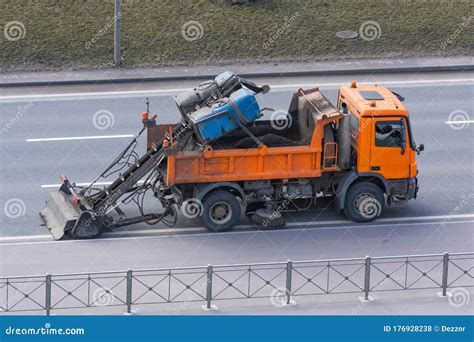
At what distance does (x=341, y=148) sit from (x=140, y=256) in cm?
477

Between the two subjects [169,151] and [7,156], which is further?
[7,156]

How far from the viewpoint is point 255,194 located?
25016mm

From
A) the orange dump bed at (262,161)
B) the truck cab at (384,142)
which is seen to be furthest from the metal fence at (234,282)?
the truck cab at (384,142)

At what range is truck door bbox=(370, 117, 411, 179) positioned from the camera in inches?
985

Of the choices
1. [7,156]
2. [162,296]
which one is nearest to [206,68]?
[7,156]

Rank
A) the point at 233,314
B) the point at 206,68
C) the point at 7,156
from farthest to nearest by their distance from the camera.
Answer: the point at 206,68 < the point at 7,156 < the point at 233,314

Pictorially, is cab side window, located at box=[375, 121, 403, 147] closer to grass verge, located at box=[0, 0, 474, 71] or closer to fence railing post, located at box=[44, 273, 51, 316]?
fence railing post, located at box=[44, 273, 51, 316]

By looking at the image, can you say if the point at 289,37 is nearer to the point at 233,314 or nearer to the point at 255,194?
the point at 255,194

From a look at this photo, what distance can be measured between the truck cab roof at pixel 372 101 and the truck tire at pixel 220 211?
3265 millimetres

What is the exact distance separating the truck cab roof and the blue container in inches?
92.8

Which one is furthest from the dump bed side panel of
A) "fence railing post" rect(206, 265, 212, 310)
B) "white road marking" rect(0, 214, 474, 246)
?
"fence railing post" rect(206, 265, 212, 310)

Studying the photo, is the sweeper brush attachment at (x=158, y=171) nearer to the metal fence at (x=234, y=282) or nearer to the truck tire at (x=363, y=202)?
the metal fence at (x=234, y=282)

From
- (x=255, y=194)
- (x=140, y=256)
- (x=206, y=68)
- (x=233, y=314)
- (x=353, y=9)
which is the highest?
(x=353, y=9)

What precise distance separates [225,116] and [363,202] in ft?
12.0
